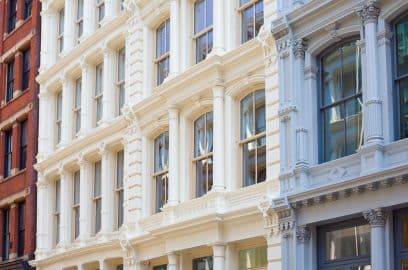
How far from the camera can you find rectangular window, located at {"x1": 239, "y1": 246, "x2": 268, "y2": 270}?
2391 centimetres

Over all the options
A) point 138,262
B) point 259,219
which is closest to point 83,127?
point 138,262

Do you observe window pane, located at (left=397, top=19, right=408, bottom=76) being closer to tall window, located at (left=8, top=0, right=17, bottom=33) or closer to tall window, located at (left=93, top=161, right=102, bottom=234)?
tall window, located at (left=93, top=161, right=102, bottom=234)

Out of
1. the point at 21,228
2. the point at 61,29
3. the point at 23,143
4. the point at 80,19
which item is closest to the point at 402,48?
the point at 80,19

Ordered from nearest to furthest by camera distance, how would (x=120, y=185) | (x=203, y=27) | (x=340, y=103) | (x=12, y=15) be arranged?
(x=340, y=103) < (x=203, y=27) < (x=120, y=185) < (x=12, y=15)

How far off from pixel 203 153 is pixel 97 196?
24.7 feet

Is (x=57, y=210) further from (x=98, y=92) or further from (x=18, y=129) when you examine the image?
(x=18, y=129)

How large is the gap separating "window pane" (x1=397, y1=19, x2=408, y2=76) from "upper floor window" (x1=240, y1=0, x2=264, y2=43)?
5314 mm

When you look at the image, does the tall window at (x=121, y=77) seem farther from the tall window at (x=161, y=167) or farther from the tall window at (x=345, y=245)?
the tall window at (x=345, y=245)

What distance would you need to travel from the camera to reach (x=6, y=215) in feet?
133

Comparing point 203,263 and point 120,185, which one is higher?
point 120,185

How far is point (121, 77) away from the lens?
3250 centimetres

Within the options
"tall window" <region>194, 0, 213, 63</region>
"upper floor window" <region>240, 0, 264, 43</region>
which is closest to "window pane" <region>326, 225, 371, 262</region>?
"upper floor window" <region>240, 0, 264, 43</region>

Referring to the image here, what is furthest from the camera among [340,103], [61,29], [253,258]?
[61,29]

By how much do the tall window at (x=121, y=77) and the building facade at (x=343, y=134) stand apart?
9.94m
